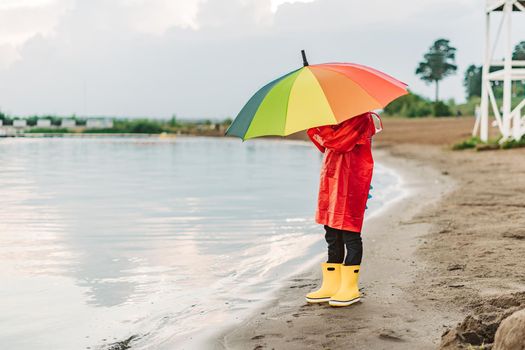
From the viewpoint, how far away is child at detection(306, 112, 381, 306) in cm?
519

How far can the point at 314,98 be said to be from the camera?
16.2 feet

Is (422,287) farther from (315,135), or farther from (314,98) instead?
(314,98)

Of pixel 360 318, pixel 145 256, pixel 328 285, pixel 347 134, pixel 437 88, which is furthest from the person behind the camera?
pixel 437 88

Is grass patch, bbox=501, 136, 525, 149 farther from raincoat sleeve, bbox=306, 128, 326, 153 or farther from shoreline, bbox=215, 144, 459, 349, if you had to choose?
raincoat sleeve, bbox=306, 128, 326, 153

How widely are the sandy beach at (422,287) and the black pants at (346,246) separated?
34 centimetres

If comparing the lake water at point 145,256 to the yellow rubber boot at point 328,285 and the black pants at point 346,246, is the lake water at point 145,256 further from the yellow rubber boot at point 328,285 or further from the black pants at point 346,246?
the black pants at point 346,246

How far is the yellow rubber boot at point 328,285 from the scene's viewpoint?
5449 mm

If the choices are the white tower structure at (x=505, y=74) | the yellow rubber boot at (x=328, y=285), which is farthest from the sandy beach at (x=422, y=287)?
the white tower structure at (x=505, y=74)

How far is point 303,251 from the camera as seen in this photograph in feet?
27.1

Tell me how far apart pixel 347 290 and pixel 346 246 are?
0.33 meters

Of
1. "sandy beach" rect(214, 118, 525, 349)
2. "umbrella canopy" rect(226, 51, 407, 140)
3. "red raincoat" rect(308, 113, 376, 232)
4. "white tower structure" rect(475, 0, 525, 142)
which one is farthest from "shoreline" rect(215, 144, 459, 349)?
"white tower structure" rect(475, 0, 525, 142)

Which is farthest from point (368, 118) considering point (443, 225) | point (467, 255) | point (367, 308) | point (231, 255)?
point (443, 225)

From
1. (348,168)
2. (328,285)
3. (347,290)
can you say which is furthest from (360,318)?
(348,168)

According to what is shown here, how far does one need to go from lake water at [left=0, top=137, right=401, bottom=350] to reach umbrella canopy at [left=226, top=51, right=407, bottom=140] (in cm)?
148
